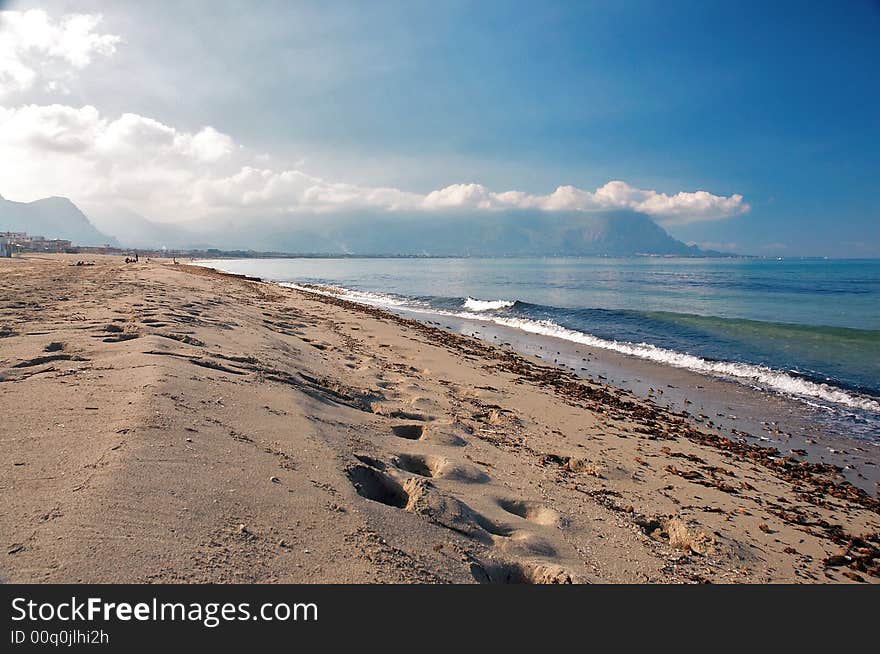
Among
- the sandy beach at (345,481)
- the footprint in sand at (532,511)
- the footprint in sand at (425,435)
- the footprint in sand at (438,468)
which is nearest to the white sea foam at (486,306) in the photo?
the sandy beach at (345,481)

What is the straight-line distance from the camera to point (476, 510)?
156 inches

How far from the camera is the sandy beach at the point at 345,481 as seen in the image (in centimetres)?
253

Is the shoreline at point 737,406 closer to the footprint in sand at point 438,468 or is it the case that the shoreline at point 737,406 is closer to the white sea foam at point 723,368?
the white sea foam at point 723,368

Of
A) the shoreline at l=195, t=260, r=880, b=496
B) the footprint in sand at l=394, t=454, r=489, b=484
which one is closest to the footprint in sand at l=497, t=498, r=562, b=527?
the footprint in sand at l=394, t=454, r=489, b=484

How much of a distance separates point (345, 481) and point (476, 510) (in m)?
1.19

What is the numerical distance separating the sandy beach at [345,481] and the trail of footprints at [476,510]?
20mm

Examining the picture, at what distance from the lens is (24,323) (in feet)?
24.4

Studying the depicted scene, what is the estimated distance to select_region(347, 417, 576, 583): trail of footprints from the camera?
10.5 feet

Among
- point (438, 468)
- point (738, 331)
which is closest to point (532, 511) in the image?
point (438, 468)

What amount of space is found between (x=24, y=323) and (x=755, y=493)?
11.4 metres

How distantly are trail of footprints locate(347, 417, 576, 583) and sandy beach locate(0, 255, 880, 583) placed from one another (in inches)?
0.8

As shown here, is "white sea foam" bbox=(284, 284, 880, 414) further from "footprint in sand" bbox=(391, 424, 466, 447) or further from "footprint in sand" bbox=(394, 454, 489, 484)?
"footprint in sand" bbox=(394, 454, 489, 484)
